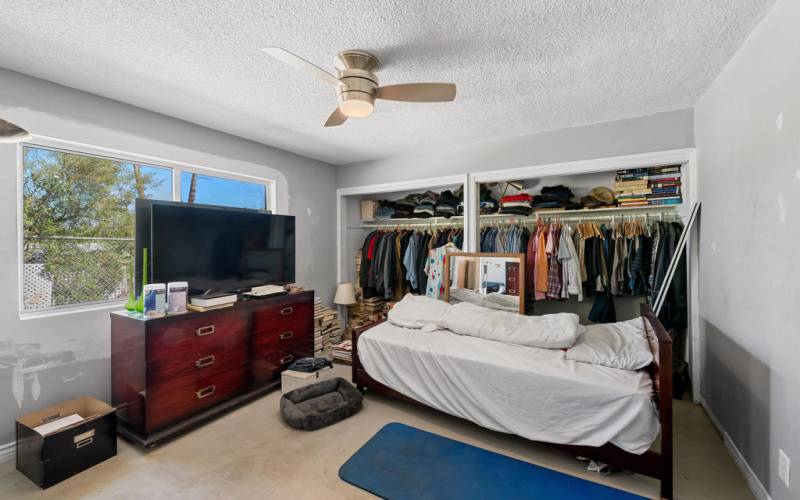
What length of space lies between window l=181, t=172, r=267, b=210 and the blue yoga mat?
2.58m

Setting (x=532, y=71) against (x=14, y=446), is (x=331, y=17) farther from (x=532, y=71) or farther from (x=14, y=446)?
(x=14, y=446)

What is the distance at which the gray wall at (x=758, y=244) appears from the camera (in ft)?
4.82

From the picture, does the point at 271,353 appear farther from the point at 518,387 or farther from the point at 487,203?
the point at 487,203

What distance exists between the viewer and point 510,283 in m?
3.33

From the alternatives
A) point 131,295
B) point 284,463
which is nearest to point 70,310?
point 131,295

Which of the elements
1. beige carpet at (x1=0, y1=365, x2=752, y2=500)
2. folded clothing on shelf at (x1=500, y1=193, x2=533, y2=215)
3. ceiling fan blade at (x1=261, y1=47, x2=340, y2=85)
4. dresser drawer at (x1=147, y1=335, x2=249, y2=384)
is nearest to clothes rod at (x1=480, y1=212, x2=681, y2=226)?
folded clothing on shelf at (x1=500, y1=193, x2=533, y2=215)

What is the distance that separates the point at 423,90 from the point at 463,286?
2148 millimetres

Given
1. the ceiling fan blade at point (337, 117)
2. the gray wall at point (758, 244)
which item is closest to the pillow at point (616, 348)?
the gray wall at point (758, 244)

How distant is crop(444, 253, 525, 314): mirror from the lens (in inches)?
129

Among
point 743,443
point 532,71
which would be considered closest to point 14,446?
point 532,71

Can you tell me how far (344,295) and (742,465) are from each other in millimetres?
3651

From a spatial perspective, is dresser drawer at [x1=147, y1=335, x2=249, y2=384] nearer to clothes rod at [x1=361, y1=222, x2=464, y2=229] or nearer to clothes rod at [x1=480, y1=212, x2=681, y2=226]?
clothes rod at [x1=361, y1=222, x2=464, y2=229]

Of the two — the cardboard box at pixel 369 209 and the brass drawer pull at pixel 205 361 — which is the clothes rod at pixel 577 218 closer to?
the cardboard box at pixel 369 209

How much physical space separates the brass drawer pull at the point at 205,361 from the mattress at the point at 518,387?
1.10m
